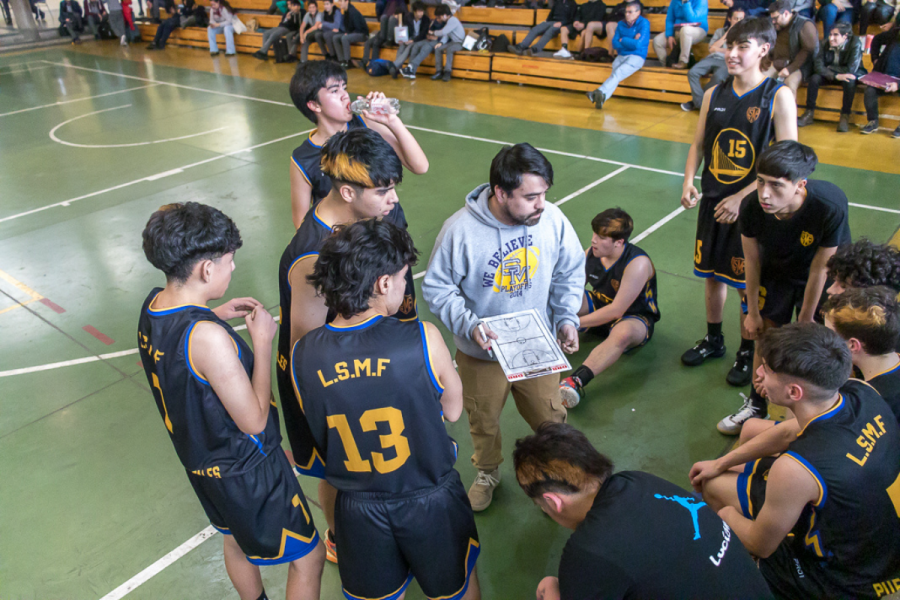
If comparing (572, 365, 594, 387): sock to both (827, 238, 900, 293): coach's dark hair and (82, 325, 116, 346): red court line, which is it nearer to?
(827, 238, 900, 293): coach's dark hair

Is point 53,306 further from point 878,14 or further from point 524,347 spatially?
point 878,14

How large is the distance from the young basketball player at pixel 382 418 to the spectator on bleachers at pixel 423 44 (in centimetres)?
1413

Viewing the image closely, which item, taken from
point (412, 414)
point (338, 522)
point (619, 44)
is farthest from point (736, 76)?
point (619, 44)

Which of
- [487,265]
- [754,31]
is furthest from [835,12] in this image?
[487,265]

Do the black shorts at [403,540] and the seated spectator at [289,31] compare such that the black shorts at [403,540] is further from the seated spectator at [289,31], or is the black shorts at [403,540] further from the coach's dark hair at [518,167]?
the seated spectator at [289,31]

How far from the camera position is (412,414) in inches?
85.5

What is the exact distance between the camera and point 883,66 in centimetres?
955

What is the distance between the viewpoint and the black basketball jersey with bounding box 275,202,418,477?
2.62 metres

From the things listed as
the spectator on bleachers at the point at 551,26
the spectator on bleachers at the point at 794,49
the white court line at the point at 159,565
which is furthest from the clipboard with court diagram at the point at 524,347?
the spectator on bleachers at the point at 551,26

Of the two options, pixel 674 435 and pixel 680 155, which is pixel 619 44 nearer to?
pixel 680 155

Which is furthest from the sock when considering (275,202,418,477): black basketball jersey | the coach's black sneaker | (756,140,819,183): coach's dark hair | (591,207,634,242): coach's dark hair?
(756,140,819,183): coach's dark hair

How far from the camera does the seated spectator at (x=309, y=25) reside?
56.1 ft

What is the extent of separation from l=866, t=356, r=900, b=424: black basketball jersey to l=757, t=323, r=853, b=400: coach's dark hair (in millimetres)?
475

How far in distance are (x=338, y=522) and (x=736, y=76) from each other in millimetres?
3865
